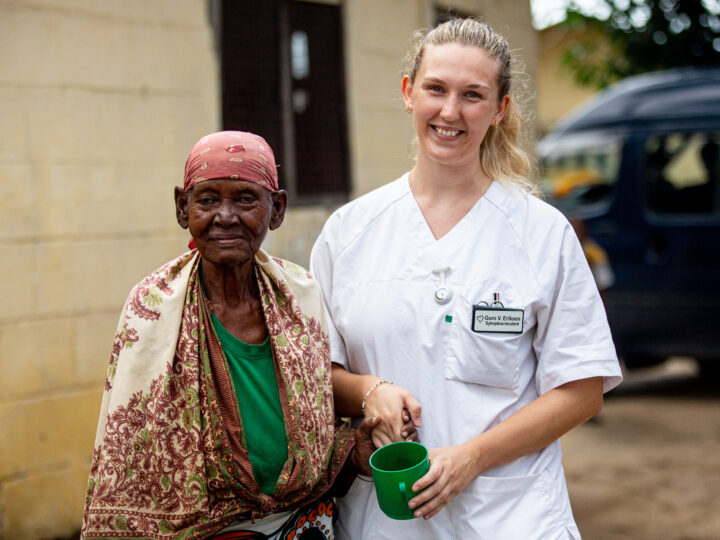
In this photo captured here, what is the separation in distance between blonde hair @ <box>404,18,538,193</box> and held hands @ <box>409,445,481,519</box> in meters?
0.75

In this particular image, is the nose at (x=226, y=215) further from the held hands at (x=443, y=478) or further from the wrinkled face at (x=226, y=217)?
the held hands at (x=443, y=478)

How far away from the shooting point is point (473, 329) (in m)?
2.03

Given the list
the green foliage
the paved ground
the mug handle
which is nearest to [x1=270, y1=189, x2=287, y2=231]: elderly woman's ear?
the mug handle

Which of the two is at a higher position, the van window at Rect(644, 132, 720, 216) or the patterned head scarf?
the patterned head scarf

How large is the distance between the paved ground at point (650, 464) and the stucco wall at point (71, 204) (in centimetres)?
278

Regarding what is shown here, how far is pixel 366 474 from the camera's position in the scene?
2.10 metres

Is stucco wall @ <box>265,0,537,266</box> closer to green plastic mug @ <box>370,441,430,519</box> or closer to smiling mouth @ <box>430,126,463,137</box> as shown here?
smiling mouth @ <box>430,126,463,137</box>

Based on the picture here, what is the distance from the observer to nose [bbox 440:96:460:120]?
6.67 ft

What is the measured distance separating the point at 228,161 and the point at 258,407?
0.56 metres

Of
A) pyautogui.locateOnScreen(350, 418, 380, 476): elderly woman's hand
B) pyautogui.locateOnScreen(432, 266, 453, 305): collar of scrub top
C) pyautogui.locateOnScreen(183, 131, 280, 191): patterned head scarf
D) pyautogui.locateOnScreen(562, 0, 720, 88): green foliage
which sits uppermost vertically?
pyautogui.locateOnScreen(562, 0, 720, 88): green foliage

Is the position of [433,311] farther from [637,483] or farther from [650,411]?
[650,411]

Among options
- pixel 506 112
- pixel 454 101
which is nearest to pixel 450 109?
pixel 454 101

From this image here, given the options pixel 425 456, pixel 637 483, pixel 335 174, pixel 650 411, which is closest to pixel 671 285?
pixel 650 411

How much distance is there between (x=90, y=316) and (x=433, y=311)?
2432mm
